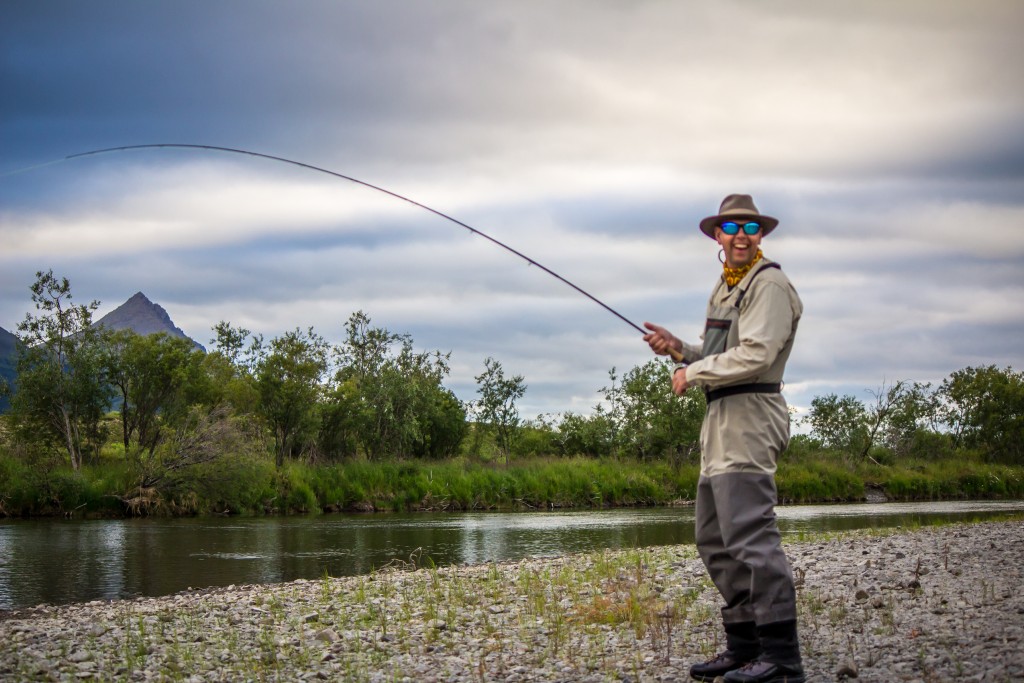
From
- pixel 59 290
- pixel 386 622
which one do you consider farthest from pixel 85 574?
pixel 59 290

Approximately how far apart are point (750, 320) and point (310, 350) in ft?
112

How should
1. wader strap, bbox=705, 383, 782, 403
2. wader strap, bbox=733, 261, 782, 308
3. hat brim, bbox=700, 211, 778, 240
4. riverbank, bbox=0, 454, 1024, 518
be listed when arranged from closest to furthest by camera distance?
wader strap, bbox=705, 383, 782, 403, wader strap, bbox=733, 261, 782, 308, hat brim, bbox=700, 211, 778, 240, riverbank, bbox=0, 454, 1024, 518

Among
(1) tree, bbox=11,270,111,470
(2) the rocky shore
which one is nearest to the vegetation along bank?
(1) tree, bbox=11,270,111,470

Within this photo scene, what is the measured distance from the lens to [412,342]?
141 feet

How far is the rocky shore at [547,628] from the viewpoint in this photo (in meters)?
5.43

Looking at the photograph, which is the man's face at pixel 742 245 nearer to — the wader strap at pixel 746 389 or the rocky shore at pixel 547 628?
the wader strap at pixel 746 389

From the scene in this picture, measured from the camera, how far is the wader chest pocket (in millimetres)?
4969

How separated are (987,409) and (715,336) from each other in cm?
4825

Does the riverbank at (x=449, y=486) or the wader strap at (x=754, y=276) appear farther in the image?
the riverbank at (x=449, y=486)

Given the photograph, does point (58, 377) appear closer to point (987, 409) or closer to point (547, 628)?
point (547, 628)

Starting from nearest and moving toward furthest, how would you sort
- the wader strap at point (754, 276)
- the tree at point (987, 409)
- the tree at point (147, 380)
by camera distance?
the wader strap at point (754, 276), the tree at point (147, 380), the tree at point (987, 409)

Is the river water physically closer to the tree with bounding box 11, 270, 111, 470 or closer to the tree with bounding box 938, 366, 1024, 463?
the tree with bounding box 11, 270, 111, 470

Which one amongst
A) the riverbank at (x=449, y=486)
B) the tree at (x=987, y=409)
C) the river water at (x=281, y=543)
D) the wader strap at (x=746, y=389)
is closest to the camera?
the wader strap at (x=746, y=389)

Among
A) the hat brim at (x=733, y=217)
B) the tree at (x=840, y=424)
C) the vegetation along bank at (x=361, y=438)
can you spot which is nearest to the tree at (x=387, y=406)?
the vegetation along bank at (x=361, y=438)
